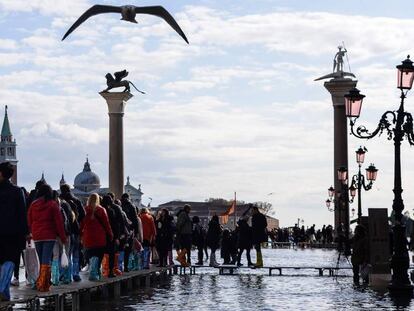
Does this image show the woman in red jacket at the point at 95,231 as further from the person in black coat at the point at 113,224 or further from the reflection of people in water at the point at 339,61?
the reflection of people in water at the point at 339,61

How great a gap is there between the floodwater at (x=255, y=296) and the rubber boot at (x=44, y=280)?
79.9 inches

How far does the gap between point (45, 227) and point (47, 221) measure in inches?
3.7

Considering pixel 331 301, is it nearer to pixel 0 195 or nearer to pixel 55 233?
pixel 55 233

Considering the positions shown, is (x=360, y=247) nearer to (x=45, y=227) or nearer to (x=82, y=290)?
(x=82, y=290)

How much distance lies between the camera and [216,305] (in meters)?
19.0

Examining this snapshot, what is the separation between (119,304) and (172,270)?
44.0 feet

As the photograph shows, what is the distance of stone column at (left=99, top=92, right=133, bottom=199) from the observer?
61.8 m

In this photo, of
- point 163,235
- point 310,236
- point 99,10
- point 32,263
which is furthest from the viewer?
point 310,236

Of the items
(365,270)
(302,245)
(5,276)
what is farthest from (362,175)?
(302,245)

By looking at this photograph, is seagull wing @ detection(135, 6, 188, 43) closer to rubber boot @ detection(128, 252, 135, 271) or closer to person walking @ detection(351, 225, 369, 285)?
rubber boot @ detection(128, 252, 135, 271)

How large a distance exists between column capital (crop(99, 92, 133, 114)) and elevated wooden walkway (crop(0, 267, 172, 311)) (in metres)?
34.2

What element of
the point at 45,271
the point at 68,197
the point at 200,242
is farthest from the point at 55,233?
the point at 200,242

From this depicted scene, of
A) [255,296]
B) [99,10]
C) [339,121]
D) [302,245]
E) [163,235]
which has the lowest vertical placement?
[255,296]

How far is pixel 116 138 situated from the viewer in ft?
202
